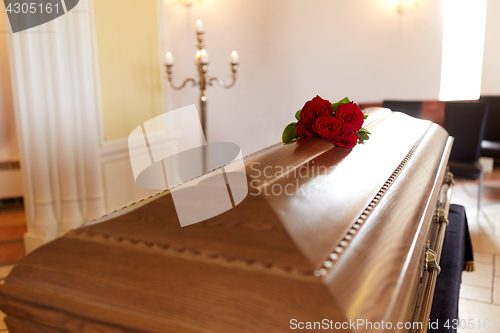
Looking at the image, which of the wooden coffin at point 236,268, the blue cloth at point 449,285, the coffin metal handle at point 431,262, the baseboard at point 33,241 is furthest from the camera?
the baseboard at point 33,241

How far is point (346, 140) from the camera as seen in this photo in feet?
4.33

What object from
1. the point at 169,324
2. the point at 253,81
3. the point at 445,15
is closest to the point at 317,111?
the point at 169,324

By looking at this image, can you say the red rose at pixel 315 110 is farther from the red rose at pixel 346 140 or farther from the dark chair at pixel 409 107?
the dark chair at pixel 409 107

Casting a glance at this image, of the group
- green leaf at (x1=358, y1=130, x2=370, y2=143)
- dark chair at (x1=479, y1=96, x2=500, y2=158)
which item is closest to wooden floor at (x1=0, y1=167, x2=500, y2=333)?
dark chair at (x1=479, y1=96, x2=500, y2=158)

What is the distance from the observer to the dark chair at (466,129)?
12.2ft

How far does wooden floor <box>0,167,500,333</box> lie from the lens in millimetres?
2309

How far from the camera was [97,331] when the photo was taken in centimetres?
60

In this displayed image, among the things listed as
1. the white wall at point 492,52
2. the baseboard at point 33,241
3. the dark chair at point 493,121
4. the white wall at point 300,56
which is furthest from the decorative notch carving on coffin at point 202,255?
the white wall at point 492,52

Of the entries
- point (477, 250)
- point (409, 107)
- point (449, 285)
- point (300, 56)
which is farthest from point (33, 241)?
point (300, 56)

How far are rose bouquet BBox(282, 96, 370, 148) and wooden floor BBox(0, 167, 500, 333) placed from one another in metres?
1.44

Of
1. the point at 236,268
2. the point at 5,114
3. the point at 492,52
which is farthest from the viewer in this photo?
the point at 492,52

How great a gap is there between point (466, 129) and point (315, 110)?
118 inches

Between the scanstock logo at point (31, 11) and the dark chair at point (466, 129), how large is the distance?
11.1 feet

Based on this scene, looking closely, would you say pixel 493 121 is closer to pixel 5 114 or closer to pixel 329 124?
pixel 329 124
